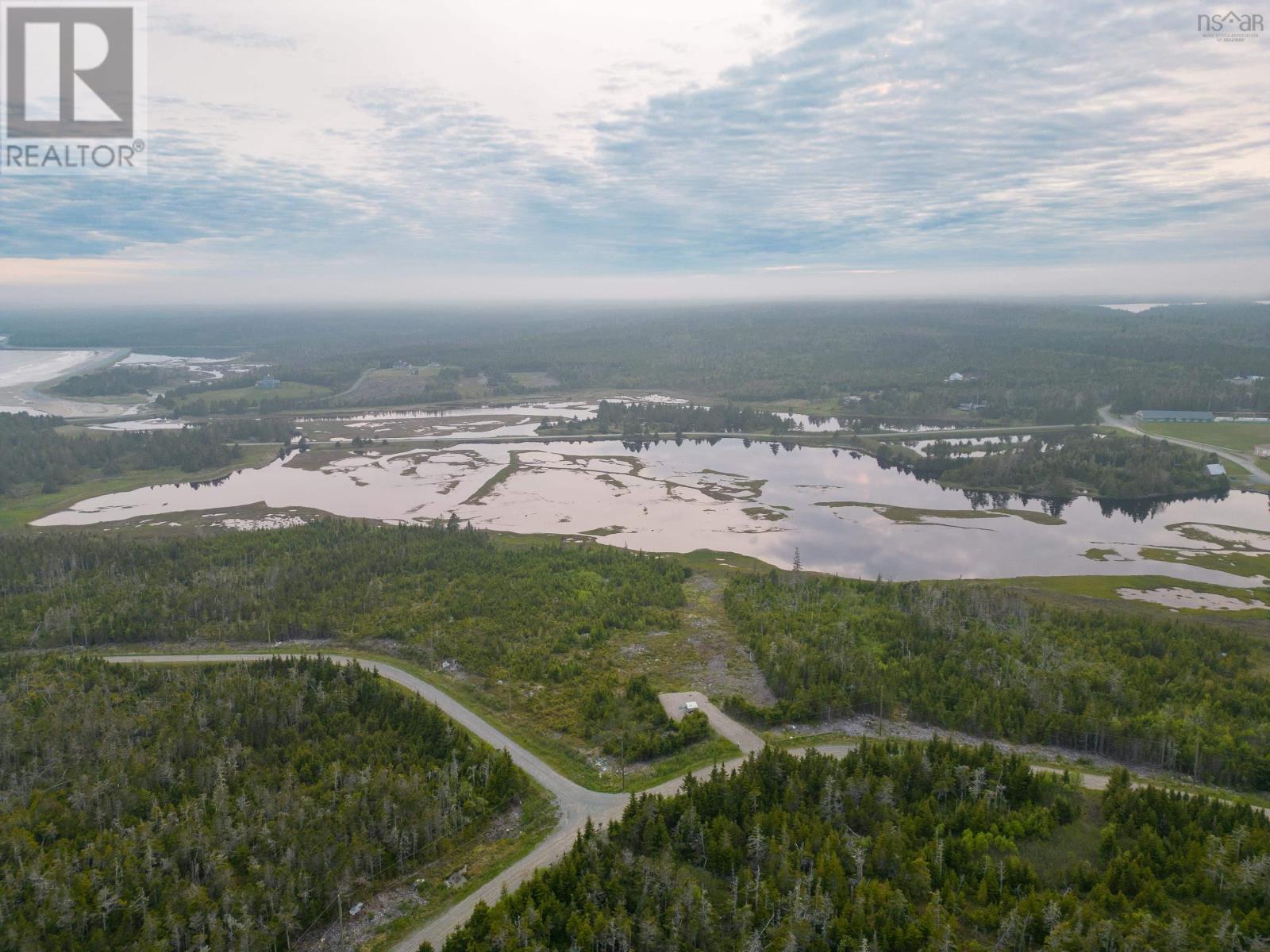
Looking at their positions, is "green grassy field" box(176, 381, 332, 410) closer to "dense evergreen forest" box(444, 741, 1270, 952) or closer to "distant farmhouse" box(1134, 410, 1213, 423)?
"dense evergreen forest" box(444, 741, 1270, 952)

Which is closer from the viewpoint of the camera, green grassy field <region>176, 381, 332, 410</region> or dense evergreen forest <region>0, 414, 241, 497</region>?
dense evergreen forest <region>0, 414, 241, 497</region>

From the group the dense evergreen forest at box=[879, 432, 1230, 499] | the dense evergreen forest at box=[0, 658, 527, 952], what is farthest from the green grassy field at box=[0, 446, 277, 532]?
the dense evergreen forest at box=[879, 432, 1230, 499]

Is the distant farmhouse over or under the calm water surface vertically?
over

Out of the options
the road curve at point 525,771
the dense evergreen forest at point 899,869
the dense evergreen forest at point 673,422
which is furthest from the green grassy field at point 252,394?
the dense evergreen forest at point 899,869

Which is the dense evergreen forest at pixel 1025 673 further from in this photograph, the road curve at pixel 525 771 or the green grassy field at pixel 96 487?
the green grassy field at pixel 96 487

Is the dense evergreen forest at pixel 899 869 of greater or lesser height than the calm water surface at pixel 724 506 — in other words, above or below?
below

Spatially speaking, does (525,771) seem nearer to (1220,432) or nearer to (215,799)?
(215,799)

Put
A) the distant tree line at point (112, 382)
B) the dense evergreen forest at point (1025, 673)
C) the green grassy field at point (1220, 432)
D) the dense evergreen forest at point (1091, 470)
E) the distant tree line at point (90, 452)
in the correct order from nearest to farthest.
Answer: the dense evergreen forest at point (1025, 673)
the dense evergreen forest at point (1091, 470)
the distant tree line at point (90, 452)
the green grassy field at point (1220, 432)
the distant tree line at point (112, 382)
